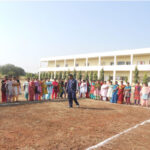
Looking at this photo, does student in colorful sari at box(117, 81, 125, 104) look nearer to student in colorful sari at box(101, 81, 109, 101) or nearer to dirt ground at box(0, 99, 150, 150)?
student in colorful sari at box(101, 81, 109, 101)

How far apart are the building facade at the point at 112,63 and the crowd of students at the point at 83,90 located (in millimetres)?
19223

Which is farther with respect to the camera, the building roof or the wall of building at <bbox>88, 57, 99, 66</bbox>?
the wall of building at <bbox>88, 57, 99, 66</bbox>

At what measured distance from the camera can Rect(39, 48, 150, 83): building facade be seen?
30.4 m

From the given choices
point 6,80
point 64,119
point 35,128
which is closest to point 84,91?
point 6,80

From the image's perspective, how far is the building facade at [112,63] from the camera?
30.4 meters

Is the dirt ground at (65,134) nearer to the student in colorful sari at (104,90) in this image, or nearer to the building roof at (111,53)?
the student in colorful sari at (104,90)

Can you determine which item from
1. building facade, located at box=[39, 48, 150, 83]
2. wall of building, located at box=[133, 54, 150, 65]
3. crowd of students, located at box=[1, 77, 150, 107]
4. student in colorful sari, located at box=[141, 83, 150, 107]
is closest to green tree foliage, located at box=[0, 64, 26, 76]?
building facade, located at box=[39, 48, 150, 83]

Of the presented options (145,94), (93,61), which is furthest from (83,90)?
(93,61)

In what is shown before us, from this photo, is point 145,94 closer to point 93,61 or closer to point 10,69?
point 93,61

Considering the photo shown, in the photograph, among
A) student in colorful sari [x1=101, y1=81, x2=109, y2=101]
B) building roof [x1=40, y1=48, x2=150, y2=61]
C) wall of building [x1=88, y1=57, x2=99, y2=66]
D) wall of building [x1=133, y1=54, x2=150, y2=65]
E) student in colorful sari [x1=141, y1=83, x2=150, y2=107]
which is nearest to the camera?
student in colorful sari [x1=141, y1=83, x2=150, y2=107]

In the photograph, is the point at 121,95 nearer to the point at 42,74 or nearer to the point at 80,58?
the point at 80,58

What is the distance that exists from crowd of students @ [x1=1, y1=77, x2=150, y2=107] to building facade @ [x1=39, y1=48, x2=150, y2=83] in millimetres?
19223

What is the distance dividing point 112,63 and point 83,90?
24.9 metres

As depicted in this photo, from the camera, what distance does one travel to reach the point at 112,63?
36250 millimetres
